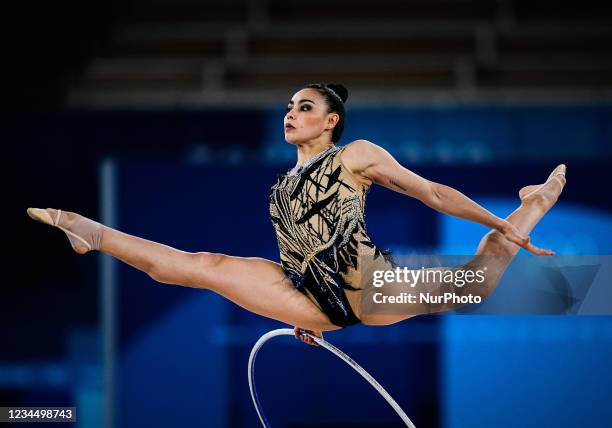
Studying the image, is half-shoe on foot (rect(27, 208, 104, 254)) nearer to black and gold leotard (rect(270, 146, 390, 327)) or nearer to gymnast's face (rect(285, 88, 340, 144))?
black and gold leotard (rect(270, 146, 390, 327))

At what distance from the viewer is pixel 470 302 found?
3578 millimetres

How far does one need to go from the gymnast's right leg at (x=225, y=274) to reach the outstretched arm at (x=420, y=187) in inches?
21.5

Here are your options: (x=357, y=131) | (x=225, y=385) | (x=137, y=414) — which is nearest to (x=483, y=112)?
(x=357, y=131)

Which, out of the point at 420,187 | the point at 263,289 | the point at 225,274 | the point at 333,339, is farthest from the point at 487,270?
the point at 333,339

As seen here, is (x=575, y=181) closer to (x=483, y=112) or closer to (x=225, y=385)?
(x=483, y=112)

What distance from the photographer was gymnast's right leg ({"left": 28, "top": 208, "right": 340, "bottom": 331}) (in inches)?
141

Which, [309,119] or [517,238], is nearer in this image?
[517,238]

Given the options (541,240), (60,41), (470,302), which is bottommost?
(470,302)

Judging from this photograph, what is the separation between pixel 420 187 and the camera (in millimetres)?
3430

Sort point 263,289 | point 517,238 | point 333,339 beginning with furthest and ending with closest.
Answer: point 333,339
point 263,289
point 517,238

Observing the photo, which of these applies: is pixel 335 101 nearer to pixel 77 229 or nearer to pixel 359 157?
pixel 359 157

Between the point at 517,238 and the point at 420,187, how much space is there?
400 mm

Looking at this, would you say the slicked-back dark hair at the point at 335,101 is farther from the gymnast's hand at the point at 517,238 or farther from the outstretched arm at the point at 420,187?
the gymnast's hand at the point at 517,238

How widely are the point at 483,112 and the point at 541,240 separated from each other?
34.8 inches
